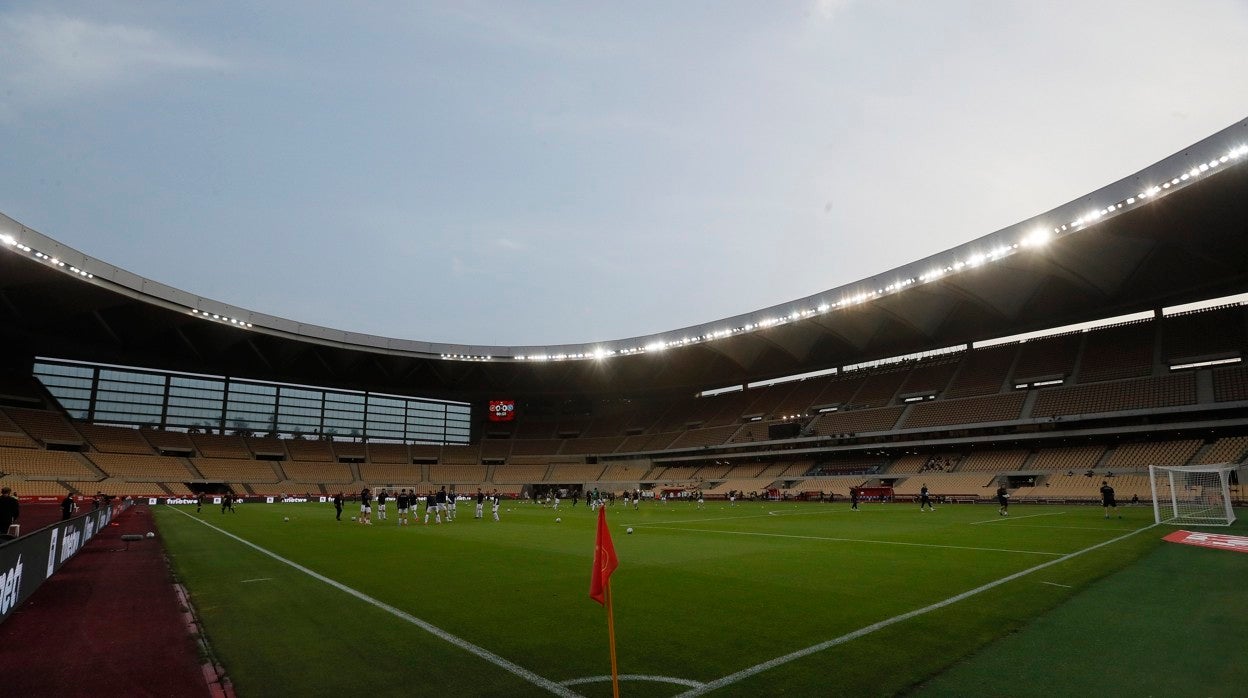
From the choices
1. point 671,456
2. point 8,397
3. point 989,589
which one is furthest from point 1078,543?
point 8,397

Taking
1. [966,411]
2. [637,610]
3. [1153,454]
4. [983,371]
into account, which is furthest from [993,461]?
[637,610]

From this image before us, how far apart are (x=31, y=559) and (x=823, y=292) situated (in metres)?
48.0

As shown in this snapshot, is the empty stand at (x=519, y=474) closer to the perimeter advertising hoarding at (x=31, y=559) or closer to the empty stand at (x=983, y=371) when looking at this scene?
the empty stand at (x=983, y=371)

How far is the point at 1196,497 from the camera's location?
31484mm

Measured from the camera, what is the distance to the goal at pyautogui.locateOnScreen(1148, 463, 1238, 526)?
2056cm

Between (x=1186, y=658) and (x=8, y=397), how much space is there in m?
75.4

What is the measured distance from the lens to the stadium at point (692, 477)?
22.1 feet

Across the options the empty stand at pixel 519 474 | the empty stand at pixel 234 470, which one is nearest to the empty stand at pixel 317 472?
the empty stand at pixel 234 470

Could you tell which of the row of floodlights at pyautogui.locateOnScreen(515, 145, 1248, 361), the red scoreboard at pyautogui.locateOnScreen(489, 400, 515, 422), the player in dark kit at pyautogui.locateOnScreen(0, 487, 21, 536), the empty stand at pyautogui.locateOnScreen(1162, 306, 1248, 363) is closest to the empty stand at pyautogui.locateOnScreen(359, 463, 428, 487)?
the red scoreboard at pyautogui.locateOnScreen(489, 400, 515, 422)

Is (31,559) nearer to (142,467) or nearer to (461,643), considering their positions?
(461,643)

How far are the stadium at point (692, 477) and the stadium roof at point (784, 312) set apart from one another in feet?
1.03

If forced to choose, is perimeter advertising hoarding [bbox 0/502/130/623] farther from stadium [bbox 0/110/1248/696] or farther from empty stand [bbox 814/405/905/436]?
empty stand [bbox 814/405/905/436]

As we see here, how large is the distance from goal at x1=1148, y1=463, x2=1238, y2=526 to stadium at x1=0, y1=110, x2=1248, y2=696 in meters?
0.46

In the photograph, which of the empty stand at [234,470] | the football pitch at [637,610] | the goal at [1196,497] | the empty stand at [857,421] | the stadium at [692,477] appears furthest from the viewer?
the empty stand at [234,470]
